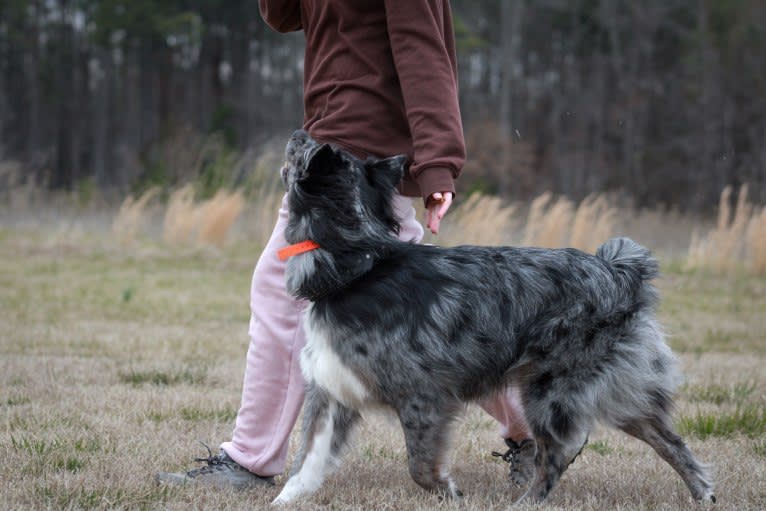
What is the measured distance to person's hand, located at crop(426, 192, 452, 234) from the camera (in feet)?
11.2

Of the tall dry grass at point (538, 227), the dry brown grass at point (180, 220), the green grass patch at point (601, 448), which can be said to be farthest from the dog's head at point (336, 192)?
the dry brown grass at point (180, 220)

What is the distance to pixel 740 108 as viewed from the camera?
27.9 meters

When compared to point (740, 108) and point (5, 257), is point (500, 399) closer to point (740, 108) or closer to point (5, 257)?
point (5, 257)

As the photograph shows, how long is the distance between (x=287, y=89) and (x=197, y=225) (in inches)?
815

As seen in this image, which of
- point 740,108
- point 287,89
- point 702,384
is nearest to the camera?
point 702,384

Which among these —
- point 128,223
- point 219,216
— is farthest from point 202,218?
point 128,223

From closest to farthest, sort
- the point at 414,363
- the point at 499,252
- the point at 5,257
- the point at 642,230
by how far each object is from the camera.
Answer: the point at 414,363
the point at 499,252
the point at 5,257
the point at 642,230

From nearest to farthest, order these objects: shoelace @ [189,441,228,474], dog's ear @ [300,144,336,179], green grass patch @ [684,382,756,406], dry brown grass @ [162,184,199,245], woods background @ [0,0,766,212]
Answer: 1. dog's ear @ [300,144,336,179]
2. shoelace @ [189,441,228,474]
3. green grass patch @ [684,382,756,406]
4. dry brown grass @ [162,184,199,245]
5. woods background @ [0,0,766,212]

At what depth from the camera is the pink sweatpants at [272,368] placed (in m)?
3.66

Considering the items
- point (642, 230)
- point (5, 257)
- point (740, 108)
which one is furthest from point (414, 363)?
point (740, 108)

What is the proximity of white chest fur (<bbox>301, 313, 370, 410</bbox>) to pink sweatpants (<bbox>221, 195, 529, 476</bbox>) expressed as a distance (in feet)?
0.99

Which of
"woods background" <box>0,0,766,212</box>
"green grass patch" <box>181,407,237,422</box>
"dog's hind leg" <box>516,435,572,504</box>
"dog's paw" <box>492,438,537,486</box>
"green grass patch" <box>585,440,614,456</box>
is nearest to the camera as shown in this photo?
"dog's hind leg" <box>516,435,572,504</box>

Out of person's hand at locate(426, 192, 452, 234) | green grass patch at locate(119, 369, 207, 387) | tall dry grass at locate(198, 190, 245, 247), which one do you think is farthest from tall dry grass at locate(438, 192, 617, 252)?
person's hand at locate(426, 192, 452, 234)

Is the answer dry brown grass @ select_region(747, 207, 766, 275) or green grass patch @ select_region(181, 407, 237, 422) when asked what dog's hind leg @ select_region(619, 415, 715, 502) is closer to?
green grass patch @ select_region(181, 407, 237, 422)
